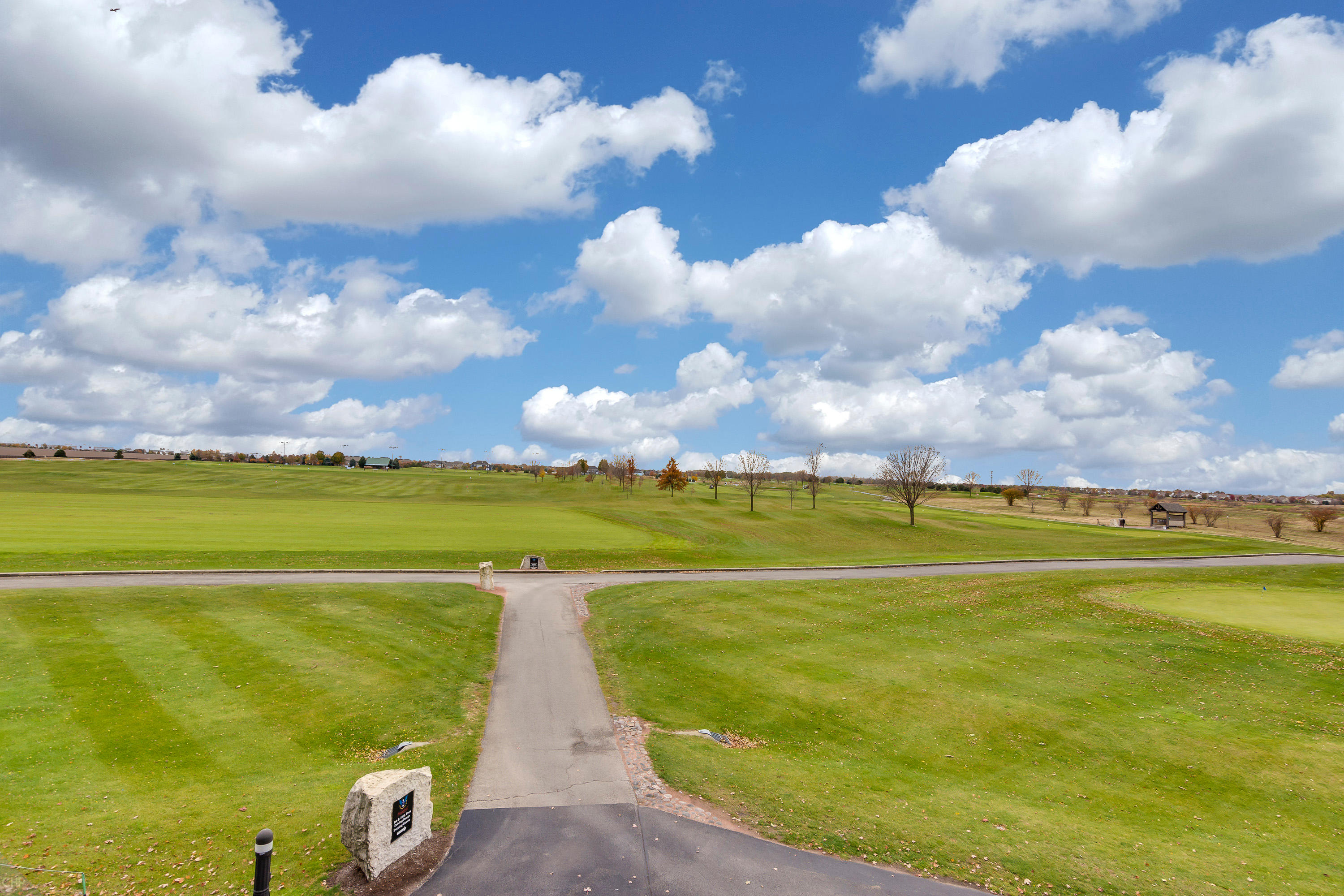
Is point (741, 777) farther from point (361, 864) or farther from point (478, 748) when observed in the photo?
point (361, 864)

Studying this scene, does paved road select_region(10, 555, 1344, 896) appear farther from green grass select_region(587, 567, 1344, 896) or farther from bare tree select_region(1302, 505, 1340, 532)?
bare tree select_region(1302, 505, 1340, 532)

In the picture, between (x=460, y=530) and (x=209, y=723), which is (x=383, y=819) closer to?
(x=209, y=723)

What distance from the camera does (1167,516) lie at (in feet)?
321

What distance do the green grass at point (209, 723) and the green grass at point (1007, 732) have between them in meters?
6.54

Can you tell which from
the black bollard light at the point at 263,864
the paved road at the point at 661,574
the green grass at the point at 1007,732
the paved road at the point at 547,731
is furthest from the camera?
the paved road at the point at 661,574

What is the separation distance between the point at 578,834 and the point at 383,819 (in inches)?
137

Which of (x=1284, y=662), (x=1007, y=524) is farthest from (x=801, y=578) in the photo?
(x=1007, y=524)

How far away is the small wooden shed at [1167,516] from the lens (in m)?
97.4

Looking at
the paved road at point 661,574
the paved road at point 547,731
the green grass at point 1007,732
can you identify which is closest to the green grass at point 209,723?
the paved road at point 547,731

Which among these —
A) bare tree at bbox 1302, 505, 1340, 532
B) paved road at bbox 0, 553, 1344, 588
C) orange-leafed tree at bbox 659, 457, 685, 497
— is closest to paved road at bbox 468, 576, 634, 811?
paved road at bbox 0, 553, 1344, 588

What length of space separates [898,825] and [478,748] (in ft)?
32.7

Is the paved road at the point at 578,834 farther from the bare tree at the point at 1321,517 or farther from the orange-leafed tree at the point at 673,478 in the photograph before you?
the bare tree at the point at 1321,517

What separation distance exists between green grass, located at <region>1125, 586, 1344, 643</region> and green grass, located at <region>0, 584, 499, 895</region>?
33.0 metres

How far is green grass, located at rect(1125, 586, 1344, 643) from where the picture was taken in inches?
1005
